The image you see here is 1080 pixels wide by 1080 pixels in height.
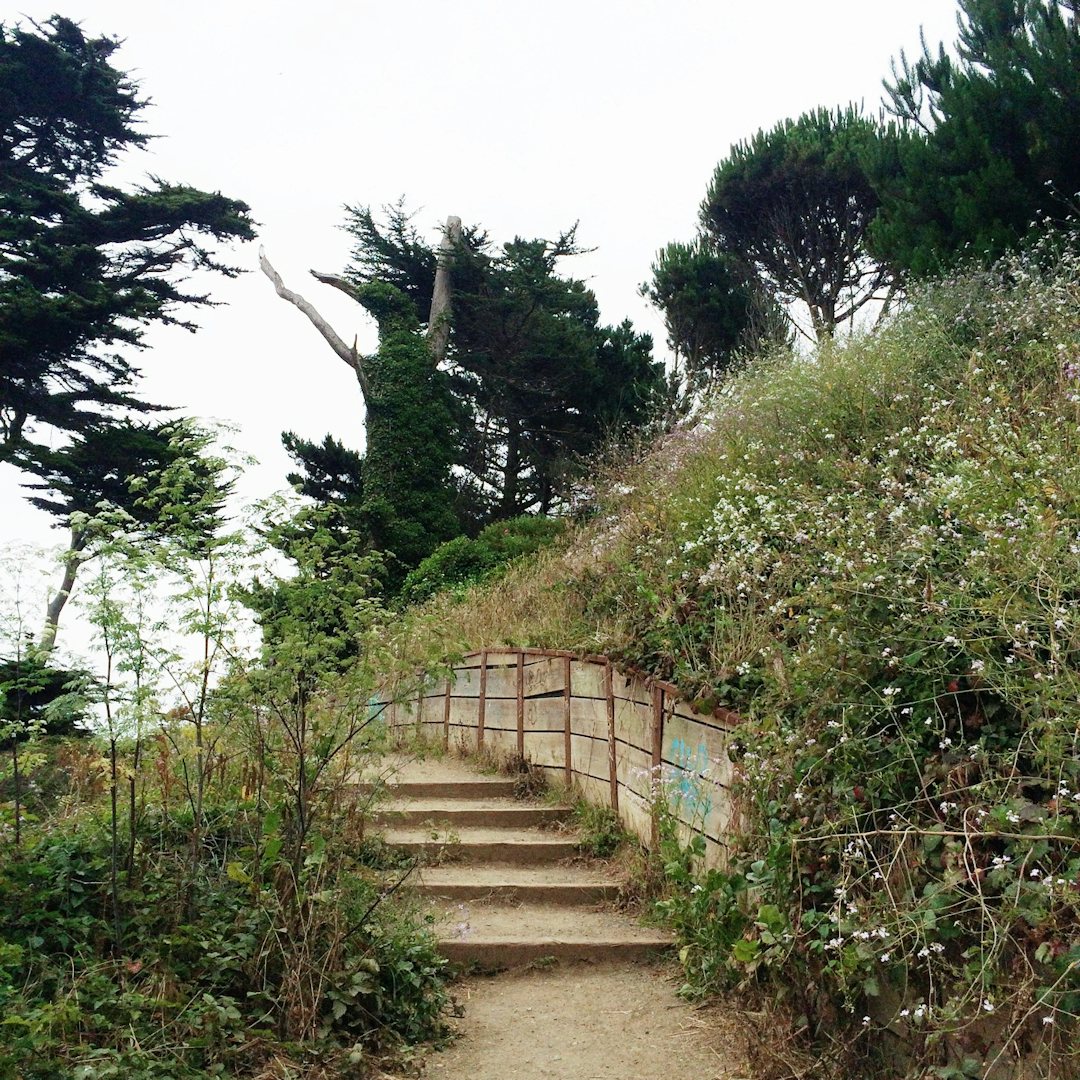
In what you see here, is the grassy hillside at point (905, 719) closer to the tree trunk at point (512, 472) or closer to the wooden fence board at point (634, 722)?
the wooden fence board at point (634, 722)

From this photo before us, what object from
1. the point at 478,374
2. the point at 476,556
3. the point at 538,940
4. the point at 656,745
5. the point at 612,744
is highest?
the point at 478,374

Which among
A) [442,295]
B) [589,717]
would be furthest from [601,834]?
[442,295]

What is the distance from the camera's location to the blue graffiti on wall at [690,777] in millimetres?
5602

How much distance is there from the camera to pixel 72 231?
59.8 feet

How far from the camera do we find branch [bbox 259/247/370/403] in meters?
22.0

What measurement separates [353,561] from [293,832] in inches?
52.8

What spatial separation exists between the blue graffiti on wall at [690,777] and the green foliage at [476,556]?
971 centimetres

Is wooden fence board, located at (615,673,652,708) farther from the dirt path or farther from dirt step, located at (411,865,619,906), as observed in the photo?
the dirt path

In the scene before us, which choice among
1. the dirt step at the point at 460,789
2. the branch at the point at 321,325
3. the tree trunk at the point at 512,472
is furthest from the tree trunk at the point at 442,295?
the dirt step at the point at 460,789

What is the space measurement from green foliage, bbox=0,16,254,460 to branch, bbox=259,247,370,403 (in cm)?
364

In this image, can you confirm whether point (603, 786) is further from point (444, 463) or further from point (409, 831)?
point (444, 463)

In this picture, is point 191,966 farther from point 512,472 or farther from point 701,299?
point 512,472

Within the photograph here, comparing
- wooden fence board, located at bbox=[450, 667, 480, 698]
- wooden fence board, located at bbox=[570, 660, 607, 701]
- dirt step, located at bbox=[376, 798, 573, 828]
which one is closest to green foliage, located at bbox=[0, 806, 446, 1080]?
dirt step, located at bbox=[376, 798, 573, 828]

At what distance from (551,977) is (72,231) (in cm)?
1733
